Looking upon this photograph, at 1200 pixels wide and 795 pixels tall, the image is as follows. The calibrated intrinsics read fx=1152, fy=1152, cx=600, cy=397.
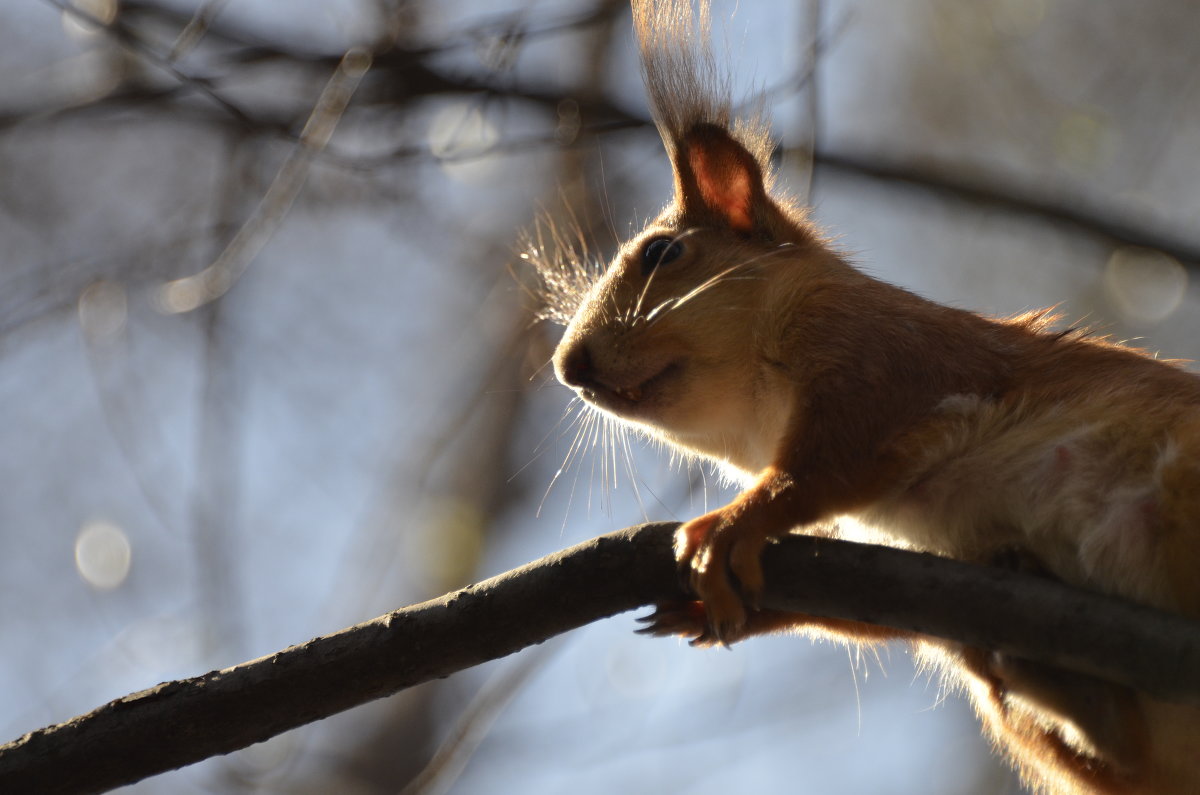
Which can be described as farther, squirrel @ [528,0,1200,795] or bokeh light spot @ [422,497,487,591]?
bokeh light spot @ [422,497,487,591]

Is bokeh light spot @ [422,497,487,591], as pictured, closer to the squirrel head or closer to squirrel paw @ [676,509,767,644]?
the squirrel head

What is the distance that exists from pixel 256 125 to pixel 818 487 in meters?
2.62

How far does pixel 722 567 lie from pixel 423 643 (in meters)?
0.65

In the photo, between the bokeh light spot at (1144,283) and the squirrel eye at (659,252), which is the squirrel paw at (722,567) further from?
the bokeh light spot at (1144,283)

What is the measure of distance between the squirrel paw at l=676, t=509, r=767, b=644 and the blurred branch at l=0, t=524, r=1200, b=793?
3 cm

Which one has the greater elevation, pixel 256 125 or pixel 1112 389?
pixel 256 125

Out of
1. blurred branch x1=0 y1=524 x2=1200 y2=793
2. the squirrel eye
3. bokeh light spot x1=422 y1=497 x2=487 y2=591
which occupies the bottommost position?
blurred branch x1=0 y1=524 x2=1200 y2=793

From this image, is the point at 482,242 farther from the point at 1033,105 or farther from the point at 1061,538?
the point at 1061,538

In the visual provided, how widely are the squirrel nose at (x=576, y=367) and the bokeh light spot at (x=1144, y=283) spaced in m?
2.82

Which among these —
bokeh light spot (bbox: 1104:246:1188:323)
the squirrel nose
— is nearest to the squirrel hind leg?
the squirrel nose

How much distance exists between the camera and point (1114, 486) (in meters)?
2.68

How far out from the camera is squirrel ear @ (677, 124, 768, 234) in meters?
3.72

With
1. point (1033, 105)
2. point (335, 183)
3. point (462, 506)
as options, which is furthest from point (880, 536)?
point (1033, 105)

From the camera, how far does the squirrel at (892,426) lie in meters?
2.60
